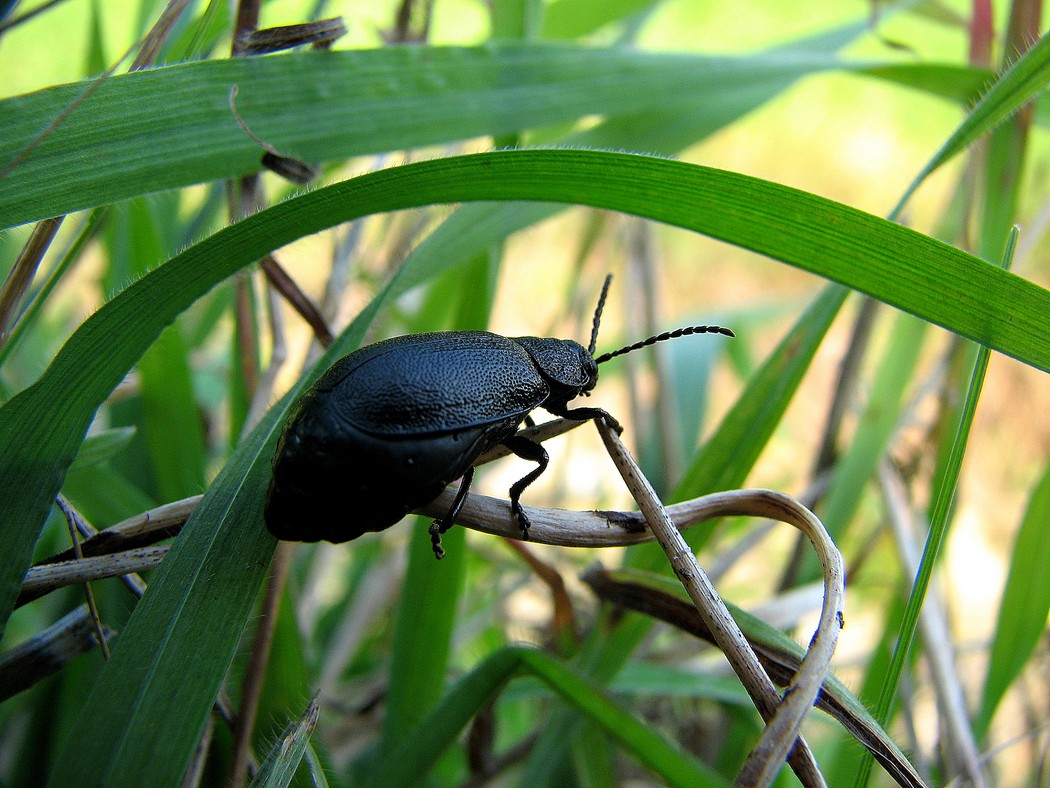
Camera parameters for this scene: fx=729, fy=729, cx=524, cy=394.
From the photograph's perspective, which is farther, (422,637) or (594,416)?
(422,637)

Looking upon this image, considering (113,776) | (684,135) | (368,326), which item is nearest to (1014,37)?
(684,135)

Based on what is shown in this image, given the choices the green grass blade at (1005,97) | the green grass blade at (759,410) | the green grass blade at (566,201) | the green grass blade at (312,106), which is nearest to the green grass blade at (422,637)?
the green grass blade at (759,410)

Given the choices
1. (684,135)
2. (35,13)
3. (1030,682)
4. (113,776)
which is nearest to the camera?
(113,776)

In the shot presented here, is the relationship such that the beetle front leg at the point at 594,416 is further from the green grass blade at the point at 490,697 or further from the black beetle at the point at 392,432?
the green grass blade at the point at 490,697

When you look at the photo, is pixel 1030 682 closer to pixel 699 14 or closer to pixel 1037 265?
pixel 1037 265

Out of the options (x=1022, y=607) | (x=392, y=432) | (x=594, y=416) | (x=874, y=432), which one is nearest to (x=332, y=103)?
(x=392, y=432)

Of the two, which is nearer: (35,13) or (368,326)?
(35,13)

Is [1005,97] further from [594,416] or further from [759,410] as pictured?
[594,416]
